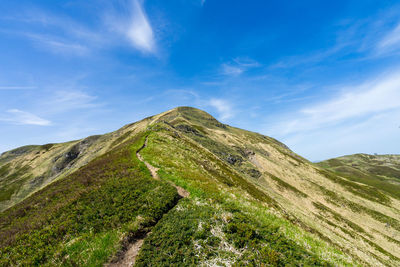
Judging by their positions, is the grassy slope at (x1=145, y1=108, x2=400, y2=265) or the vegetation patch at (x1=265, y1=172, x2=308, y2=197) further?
the vegetation patch at (x1=265, y1=172, x2=308, y2=197)

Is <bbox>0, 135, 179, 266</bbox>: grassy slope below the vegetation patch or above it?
above

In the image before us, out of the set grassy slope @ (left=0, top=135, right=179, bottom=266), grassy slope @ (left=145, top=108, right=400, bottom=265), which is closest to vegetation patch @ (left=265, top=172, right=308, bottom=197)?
grassy slope @ (left=145, top=108, right=400, bottom=265)

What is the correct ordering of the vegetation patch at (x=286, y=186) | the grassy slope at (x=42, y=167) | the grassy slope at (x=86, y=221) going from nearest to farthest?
1. the grassy slope at (x=86, y=221)
2. the vegetation patch at (x=286, y=186)
3. the grassy slope at (x=42, y=167)

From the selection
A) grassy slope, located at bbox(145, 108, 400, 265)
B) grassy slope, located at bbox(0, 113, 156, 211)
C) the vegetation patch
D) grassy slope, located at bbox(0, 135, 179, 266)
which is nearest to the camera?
grassy slope, located at bbox(0, 135, 179, 266)

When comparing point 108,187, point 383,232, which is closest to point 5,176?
point 108,187

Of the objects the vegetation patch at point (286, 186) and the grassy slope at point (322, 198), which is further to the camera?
the vegetation patch at point (286, 186)

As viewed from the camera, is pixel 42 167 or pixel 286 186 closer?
pixel 286 186

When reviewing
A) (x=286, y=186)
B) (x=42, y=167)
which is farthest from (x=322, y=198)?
(x=42, y=167)

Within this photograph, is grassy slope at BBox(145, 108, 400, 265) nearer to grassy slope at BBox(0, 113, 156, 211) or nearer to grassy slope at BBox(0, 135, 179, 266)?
grassy slope at BBox(0, 135, 179, 266)

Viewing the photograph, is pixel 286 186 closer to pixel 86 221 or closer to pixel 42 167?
pixel 86 221

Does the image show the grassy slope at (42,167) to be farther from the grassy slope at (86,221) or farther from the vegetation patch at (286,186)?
the vegetation patch at (286,186)

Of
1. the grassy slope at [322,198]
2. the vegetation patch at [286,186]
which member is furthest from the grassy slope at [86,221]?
the vegetation patch at [286,186]

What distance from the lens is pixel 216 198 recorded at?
619 inches

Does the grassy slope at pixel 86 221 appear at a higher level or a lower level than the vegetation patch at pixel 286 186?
higher
